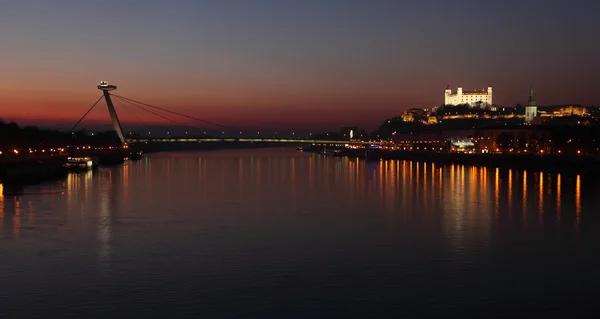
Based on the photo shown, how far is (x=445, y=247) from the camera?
1148 centimetres

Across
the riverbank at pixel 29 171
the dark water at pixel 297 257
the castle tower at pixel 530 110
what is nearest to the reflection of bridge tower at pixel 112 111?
the riverbank at pixel 29 171

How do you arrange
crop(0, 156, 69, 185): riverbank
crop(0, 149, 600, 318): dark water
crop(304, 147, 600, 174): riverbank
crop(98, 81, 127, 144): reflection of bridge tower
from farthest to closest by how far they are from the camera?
crop(98, 81, 127, 144): reflection of bridge tower < crop(304, 147, 600, 174): riverbank < crop(0, 156, 69, 185): riverbank < crop(0, 149, 600, 318): dark water

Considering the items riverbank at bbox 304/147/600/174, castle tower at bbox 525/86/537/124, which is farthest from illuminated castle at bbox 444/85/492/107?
riverbank at bbox 304/147/600/174

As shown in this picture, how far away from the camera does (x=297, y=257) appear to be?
10477 mm

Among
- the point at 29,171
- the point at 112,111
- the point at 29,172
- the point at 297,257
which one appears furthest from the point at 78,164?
the point at 297,257

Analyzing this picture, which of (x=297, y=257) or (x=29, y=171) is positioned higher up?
(x=29, y=171)

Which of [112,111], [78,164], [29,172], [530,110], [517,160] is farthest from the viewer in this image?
[530,110]

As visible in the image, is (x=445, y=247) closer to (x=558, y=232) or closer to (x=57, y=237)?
(x=558, y=232)

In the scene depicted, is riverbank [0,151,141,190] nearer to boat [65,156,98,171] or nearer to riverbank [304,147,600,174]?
boat [65,156,98,171]

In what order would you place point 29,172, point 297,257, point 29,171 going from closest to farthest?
1. point 297,257
2. point 29,172
3. point 29,171

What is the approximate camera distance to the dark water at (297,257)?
7766 millimetres

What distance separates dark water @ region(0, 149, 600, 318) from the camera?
7.77 meters

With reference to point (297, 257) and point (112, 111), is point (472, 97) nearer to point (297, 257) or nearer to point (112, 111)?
point (112, 111)

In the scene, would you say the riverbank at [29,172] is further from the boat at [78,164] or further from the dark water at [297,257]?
the dark water at [297,257]
